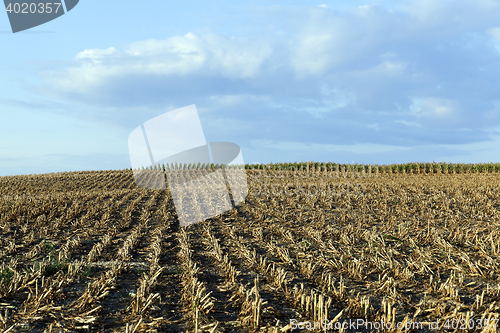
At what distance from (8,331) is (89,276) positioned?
2344mm

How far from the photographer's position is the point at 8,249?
8.88 meters

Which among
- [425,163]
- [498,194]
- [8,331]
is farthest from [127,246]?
[425,163]

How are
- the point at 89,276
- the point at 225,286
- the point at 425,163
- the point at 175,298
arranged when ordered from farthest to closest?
the point at 425,163 < the point at 89,276 < the point at 225,286 < the point at 175,298

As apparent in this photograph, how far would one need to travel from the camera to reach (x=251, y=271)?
280 inches

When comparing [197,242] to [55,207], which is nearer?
[197,242]

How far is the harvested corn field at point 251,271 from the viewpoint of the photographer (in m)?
4.86

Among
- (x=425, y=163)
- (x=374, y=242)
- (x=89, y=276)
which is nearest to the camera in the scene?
(x=89, y=276)

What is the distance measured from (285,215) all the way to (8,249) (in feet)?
29.8

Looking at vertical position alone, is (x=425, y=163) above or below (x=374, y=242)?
above

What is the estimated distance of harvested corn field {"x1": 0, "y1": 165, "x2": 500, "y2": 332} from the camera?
4859 millimetres

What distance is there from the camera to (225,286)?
610 centimetres

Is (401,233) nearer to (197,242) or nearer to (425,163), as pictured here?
(197,242)

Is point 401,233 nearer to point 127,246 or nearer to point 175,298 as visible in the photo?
point 175,298

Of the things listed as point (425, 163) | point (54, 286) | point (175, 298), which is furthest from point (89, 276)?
point (425, 163)
